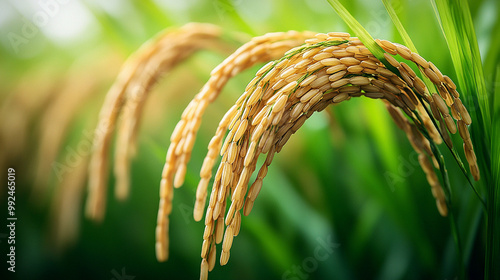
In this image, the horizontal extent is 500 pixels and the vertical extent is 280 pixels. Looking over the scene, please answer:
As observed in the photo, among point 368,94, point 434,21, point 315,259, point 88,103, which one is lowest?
point 315,259

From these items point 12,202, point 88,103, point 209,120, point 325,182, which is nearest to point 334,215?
point 325,182

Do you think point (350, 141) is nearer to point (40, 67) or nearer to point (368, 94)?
Result: point (368, 94)

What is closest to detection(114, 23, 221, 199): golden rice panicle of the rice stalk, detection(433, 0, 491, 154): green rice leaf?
the rice stalk

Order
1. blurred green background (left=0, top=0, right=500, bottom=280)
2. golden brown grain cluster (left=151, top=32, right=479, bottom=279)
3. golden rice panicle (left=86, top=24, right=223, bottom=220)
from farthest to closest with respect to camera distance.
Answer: blurred green background (left=0, top=0, right=500, bottom=280) < golden rice panicle (left=86, top=24, right=223, bottom=220) < golden brown grain cluster (left=151, top=32, right=479, bottom=279)

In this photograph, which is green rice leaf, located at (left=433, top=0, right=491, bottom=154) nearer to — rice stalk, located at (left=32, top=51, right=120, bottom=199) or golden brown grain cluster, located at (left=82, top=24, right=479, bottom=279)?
golden brown grain cluster, located at (left=82, top=24, right=479, bottom=279)

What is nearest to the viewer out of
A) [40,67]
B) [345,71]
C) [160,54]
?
[345,71]

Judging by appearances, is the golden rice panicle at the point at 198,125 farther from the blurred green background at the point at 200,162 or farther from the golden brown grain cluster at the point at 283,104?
the blurred green background at the point at 200,162

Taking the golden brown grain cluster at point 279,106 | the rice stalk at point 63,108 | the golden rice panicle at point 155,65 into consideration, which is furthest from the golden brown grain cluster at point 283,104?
the rice stalk at point 63,108
